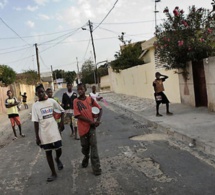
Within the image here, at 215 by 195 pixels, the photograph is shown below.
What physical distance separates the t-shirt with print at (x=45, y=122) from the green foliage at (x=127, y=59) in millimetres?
25001

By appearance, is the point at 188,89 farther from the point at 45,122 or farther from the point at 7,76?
the point at 7,76

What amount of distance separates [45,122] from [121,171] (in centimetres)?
160

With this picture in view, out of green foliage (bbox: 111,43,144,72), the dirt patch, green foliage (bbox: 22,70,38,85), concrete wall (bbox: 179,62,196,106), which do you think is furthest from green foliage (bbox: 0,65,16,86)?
the dirt patch

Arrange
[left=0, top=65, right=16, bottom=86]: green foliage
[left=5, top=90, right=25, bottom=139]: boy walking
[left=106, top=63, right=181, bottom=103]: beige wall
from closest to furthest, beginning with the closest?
1. [left=5, top=90, right=25, bottom=139]: boy walking
2. [left=106, top=63, right=181, bottom=103]: beige wall
3. [left=0, top=65, right=16, bottom=86]: green foliage

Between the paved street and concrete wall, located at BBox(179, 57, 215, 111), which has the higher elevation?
concrete wall, located at BBox(179, 57, 215, 111)

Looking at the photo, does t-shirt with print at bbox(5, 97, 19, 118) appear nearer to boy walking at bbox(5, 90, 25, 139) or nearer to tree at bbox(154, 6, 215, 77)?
boy walking at bbox(5, 90, 25, 139)

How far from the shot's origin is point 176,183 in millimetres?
4633

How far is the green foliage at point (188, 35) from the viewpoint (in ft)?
37.1

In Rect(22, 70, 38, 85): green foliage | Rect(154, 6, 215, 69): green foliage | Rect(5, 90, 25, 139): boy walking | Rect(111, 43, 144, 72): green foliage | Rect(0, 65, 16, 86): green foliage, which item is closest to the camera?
Rect(5, 90, 25, 139): boy walking

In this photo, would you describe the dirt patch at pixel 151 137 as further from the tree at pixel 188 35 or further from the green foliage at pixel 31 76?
the green foliage at pixel 31 76

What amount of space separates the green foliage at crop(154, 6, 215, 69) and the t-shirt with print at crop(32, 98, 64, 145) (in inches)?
292

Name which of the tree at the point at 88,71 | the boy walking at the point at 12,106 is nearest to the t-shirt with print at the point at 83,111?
the boy walking at the point at 12,106

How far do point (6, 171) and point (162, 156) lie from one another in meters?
3.22

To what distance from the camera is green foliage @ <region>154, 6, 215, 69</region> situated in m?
11.3
